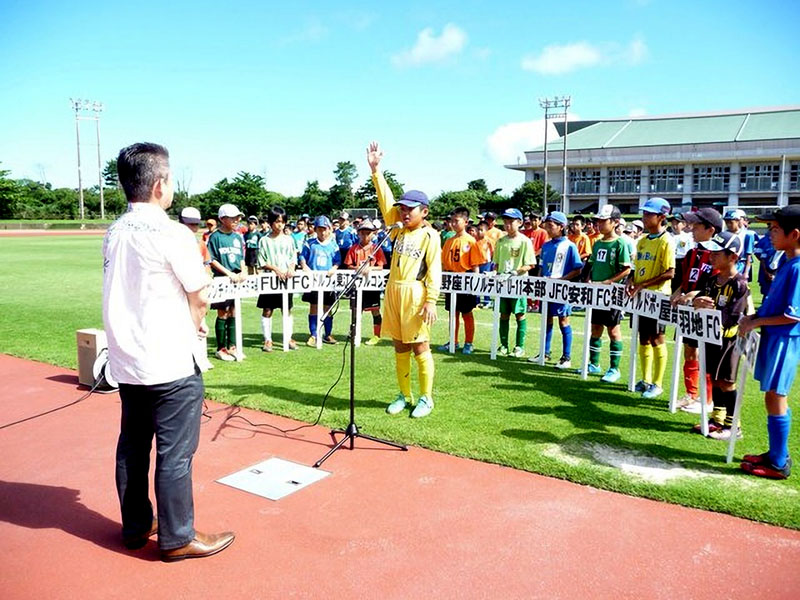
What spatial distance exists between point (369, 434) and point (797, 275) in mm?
3753

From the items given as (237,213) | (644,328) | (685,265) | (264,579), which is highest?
(237,213)

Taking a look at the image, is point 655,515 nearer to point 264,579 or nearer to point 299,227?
point 264,579

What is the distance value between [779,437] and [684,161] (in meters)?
75.8

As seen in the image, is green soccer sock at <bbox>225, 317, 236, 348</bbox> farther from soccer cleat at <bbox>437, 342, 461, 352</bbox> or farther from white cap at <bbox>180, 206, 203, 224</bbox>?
soccer cleat at <bbox>437, 342, 461, 352</bbox>

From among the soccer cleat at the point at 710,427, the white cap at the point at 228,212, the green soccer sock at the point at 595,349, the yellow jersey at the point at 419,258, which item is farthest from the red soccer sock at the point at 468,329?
the soccer cleat at the point at 710,427

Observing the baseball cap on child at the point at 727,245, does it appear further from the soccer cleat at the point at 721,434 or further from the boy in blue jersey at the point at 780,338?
the soccer cleat at the point at 721,434

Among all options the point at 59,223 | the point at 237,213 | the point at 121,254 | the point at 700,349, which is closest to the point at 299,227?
the point at 237,213

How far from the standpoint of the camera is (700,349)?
5.88 m

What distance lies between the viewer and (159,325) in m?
3.42

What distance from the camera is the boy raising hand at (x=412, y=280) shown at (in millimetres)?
6059

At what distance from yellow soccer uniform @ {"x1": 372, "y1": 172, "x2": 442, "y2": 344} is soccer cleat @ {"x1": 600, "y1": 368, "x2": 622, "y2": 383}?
300cm

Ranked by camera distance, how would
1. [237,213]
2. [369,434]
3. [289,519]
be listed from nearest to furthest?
[289,519] < [369,434] < [237,213]

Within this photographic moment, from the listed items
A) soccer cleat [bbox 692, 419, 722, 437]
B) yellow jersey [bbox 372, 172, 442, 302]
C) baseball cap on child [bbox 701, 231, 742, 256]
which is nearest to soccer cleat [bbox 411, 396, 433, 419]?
yellow jersey [bbox 372, 172, 442, 302]

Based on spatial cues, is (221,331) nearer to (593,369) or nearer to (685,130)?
(593,369)
